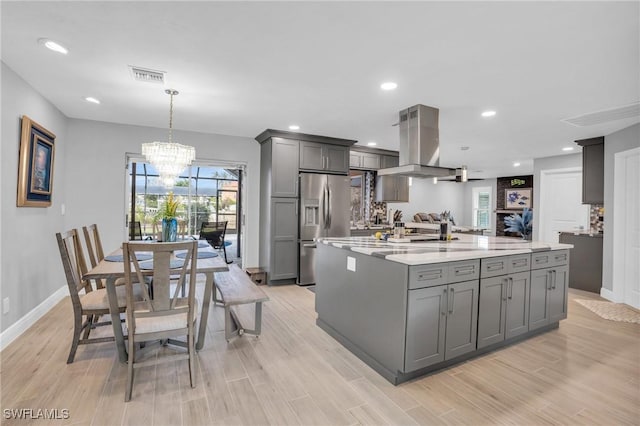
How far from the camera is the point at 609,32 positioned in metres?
2.06

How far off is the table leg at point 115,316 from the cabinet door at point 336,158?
12.0 feet

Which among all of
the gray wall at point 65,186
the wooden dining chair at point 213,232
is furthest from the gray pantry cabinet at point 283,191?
the wooden dining chair at point 213,232

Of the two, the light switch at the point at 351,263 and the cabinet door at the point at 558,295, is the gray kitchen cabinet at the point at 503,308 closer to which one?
the cabinet door at the point at 558,295

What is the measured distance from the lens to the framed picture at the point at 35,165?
2988 millimetres

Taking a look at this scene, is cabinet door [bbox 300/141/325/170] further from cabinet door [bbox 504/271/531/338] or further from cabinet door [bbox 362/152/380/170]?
cabinet door [bbox 504/271/531/338]

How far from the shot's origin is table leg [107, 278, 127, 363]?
7.48 feet

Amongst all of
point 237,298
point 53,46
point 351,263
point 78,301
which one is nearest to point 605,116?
point 351,263

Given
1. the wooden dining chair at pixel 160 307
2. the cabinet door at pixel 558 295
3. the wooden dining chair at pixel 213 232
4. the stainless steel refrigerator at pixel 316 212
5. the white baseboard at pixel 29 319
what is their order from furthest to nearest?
the wooden dining chair at pixel 213 232 → the stainless steel refrigerator at pixel 316 212 → the cabinet door at pixel 558 295 → the white baseboard at pixel 29 319 → the wooden dining chair at pixel 160 307

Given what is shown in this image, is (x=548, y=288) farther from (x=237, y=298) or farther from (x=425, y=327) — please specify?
(x=237, y=298)

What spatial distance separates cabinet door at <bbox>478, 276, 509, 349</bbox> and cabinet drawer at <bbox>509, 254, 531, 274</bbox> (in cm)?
14

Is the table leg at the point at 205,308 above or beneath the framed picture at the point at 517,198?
beneath

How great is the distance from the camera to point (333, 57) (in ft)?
8.15

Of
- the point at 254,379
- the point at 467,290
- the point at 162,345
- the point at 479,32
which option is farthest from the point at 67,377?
the point at 479,32

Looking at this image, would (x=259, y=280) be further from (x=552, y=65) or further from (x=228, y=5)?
(x=552, y=65)
